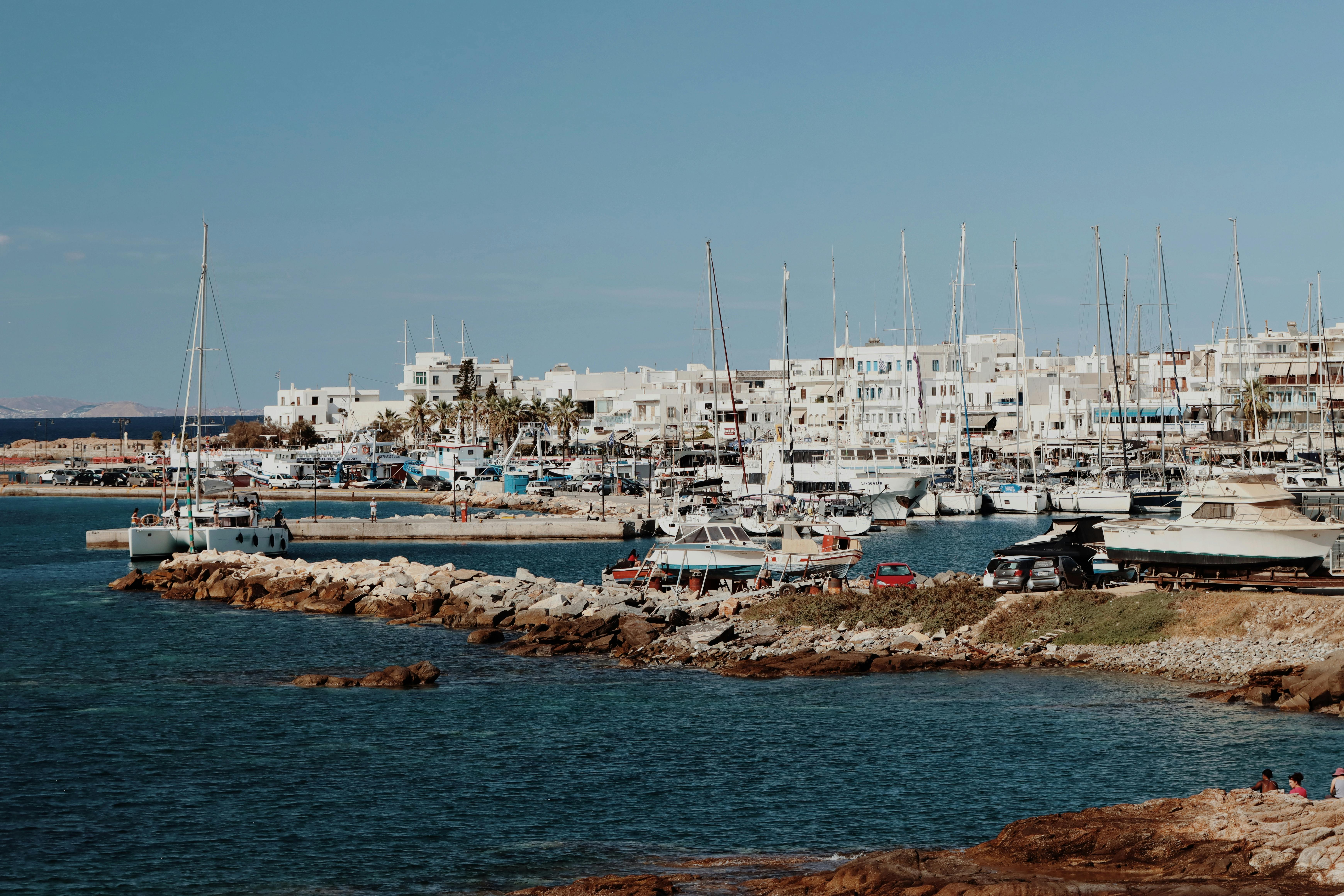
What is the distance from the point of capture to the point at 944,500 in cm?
9288

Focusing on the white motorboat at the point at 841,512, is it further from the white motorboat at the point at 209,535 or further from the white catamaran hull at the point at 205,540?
the white motorboat at the point at 209,535

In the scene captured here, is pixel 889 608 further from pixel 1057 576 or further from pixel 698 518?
pixel 698 518

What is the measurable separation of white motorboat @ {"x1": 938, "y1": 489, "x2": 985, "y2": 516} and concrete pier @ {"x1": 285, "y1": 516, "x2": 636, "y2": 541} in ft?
77.5

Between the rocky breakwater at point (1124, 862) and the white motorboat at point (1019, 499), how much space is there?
74.5m

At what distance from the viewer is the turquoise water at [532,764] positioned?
22.0m

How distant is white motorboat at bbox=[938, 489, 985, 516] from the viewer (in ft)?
305

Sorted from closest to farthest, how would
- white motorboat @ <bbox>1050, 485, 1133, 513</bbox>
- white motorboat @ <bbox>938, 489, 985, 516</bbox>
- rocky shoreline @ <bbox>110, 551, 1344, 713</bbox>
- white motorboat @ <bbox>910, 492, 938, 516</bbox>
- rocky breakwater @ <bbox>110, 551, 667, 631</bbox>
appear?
rocky shoreline @ <bbox>110, 551, 1344, 713</bbox>
rocky breakwater @ <bbox>110, 551, 667, 631</bbox>
white motorboat @ <bbox>1050, 485, 1133, 513</bbox>
white motorboat @ <bbox>910, 492, 938, 516</bbox>
white motorboat @ <bbox>938, 489, 985, 516</bbox>

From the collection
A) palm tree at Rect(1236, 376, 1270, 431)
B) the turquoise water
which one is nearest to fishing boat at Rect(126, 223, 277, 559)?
the turquoise water

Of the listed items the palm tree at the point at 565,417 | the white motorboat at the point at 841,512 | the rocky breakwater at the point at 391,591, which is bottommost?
the rocky breakwater at the point at 391,591

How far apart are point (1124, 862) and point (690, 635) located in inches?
861

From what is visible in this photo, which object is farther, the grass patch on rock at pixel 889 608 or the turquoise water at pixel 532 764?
the grass patch on rock at pixel 889 608

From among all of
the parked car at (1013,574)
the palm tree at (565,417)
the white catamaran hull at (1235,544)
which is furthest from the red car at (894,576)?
the palm tree at (565,417)

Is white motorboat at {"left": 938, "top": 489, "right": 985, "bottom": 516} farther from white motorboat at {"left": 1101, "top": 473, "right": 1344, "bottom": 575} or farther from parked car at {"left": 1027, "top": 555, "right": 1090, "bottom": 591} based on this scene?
white motorboat at {"left": 1101, "top": 473, "right": 1344, "bottom": 575}

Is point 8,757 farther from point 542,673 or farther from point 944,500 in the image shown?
point 944,500
